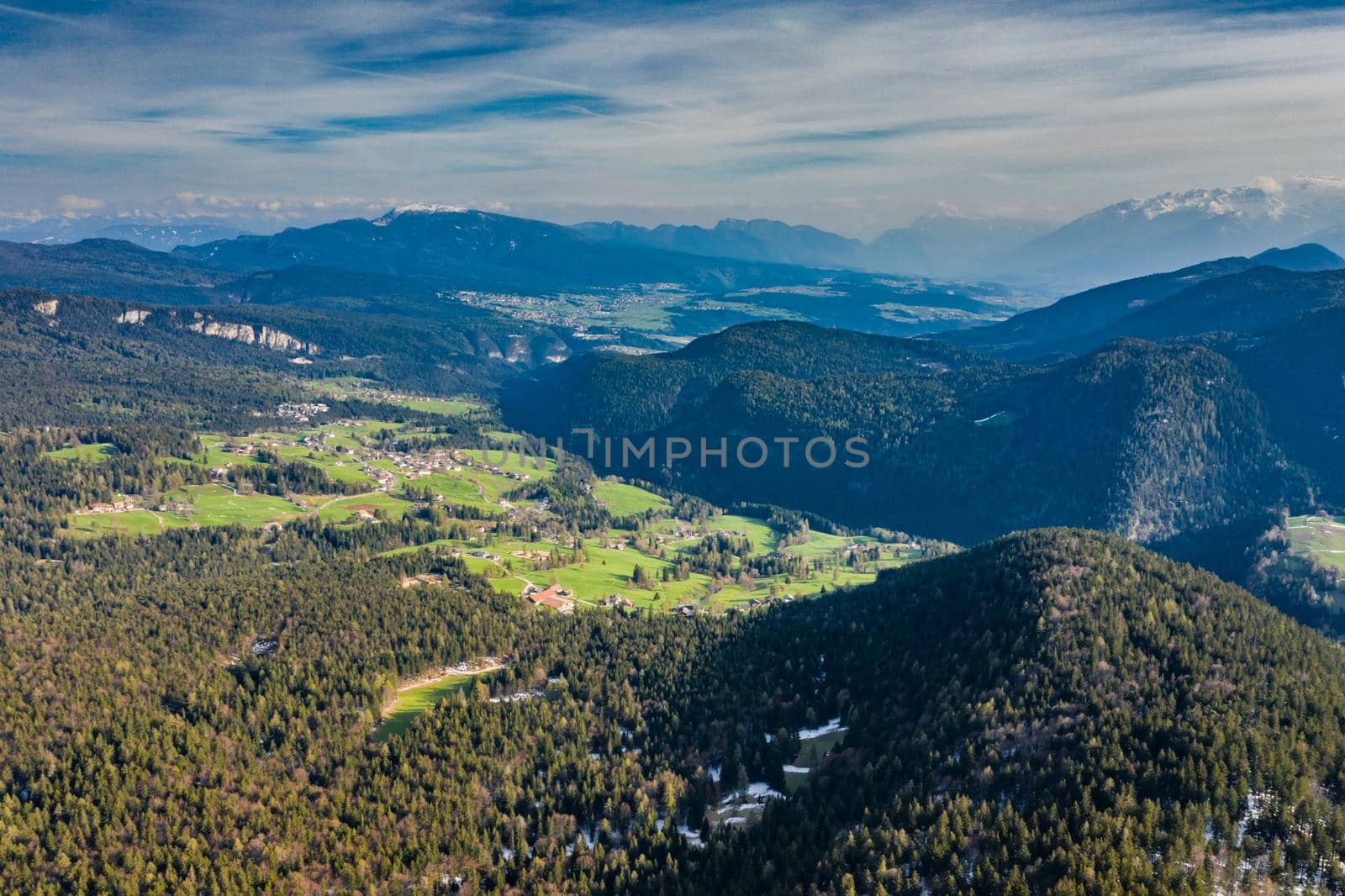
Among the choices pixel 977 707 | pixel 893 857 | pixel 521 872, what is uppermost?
pixel 977 707

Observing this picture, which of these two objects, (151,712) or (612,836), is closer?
(612,836)

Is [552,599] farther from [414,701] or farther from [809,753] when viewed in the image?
[809,753]

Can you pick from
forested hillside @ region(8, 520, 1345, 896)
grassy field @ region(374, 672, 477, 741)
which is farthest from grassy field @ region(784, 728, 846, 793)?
grassy field @ region(374, 672, 477, 741)

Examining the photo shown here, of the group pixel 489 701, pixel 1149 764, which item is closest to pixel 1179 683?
pixel 1149 764

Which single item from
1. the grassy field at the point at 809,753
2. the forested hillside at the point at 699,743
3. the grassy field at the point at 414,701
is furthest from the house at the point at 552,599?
the grassy field at the point at 809,753

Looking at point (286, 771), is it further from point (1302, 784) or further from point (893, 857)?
point (1302, 784)

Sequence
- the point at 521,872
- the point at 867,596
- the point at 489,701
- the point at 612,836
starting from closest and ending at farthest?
the point at 521,872
the point at 612,836
the point at 489,701
the point at 867,596

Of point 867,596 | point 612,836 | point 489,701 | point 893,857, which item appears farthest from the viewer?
point 867,596

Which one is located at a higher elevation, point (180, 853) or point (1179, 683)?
point (1179, 683)
